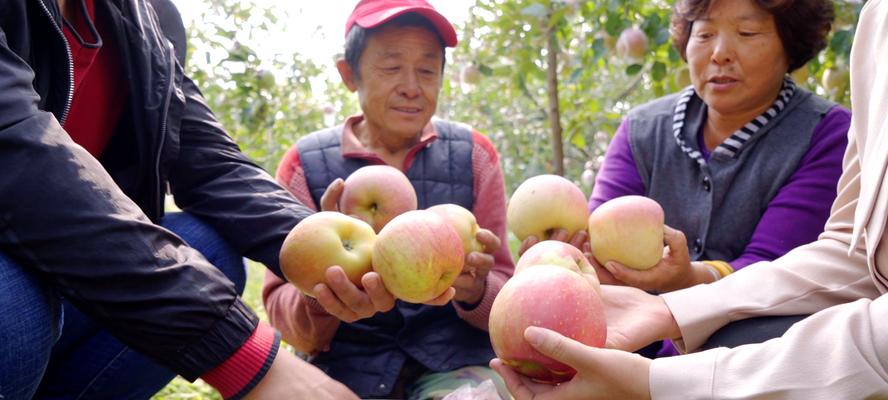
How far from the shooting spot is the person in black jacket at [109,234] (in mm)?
1272

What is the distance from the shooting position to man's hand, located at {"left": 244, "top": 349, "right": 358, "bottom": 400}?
1423 mm

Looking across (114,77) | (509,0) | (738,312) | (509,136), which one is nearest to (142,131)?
(114,77)

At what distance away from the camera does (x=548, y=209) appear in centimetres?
192

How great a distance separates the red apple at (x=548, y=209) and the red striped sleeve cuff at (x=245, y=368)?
723mm

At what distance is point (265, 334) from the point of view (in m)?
1.44

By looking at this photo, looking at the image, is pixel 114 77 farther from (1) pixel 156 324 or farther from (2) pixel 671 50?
(2) pixel 671 50

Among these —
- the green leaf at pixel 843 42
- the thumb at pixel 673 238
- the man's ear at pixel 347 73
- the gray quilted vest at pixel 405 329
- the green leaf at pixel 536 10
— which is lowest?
the gray quilted vest at pixel 405 329

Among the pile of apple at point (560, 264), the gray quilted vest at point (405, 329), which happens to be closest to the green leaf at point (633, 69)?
the gray quilted vest at point (405, 329)

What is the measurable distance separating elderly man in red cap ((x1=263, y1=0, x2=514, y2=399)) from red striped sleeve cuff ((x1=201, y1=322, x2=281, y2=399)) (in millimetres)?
563

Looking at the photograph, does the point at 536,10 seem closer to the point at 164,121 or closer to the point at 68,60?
the point at 164,121

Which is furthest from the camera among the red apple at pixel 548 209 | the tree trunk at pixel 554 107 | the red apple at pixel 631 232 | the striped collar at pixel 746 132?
the tree trunk at pixel 554 107

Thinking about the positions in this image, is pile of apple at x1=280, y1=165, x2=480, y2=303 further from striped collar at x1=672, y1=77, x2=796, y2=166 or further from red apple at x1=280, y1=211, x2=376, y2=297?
striped collar at x1=672, y1=77, x2=796, y2=166

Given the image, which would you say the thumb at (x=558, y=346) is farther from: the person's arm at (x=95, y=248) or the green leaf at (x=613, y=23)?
the green leaf at (x=613, y=23)

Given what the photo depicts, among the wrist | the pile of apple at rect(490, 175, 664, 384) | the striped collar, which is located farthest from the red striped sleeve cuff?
the striped collar
